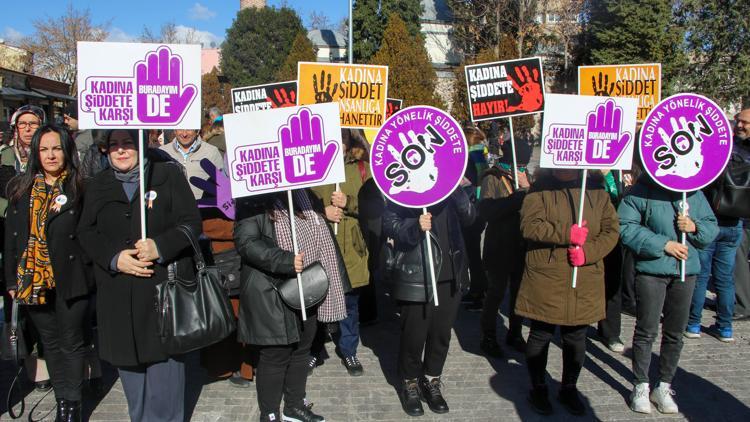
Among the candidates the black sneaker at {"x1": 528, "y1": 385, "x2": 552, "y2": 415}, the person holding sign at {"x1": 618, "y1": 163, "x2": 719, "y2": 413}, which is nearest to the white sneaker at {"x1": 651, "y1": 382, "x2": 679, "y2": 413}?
the person holding sign at {"x1": 618, "y1": 163, "x2": 719, "y2": 413}

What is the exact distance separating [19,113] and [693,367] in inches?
242

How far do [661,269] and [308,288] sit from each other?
2.57m

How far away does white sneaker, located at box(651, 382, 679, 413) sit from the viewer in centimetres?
442

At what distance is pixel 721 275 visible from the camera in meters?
6.18

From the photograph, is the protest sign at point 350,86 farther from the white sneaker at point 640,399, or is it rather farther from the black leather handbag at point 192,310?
the white sneaker at point 640,399

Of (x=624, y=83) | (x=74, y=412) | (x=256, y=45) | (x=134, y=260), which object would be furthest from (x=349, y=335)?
(x=256, y=45)

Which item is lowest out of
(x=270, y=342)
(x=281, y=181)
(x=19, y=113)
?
(x=270, y=342)

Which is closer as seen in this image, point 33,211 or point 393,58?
point 33,211

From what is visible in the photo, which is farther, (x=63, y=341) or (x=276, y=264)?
(x=63, y=341)

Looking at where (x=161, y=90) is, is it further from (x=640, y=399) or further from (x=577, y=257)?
(x=640, y=399)

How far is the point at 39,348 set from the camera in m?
4.64

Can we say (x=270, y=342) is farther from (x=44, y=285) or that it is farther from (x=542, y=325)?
(x=542, y=325)

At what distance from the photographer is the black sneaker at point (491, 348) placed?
5.54 m

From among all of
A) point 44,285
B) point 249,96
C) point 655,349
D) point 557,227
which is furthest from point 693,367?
point 249,96
